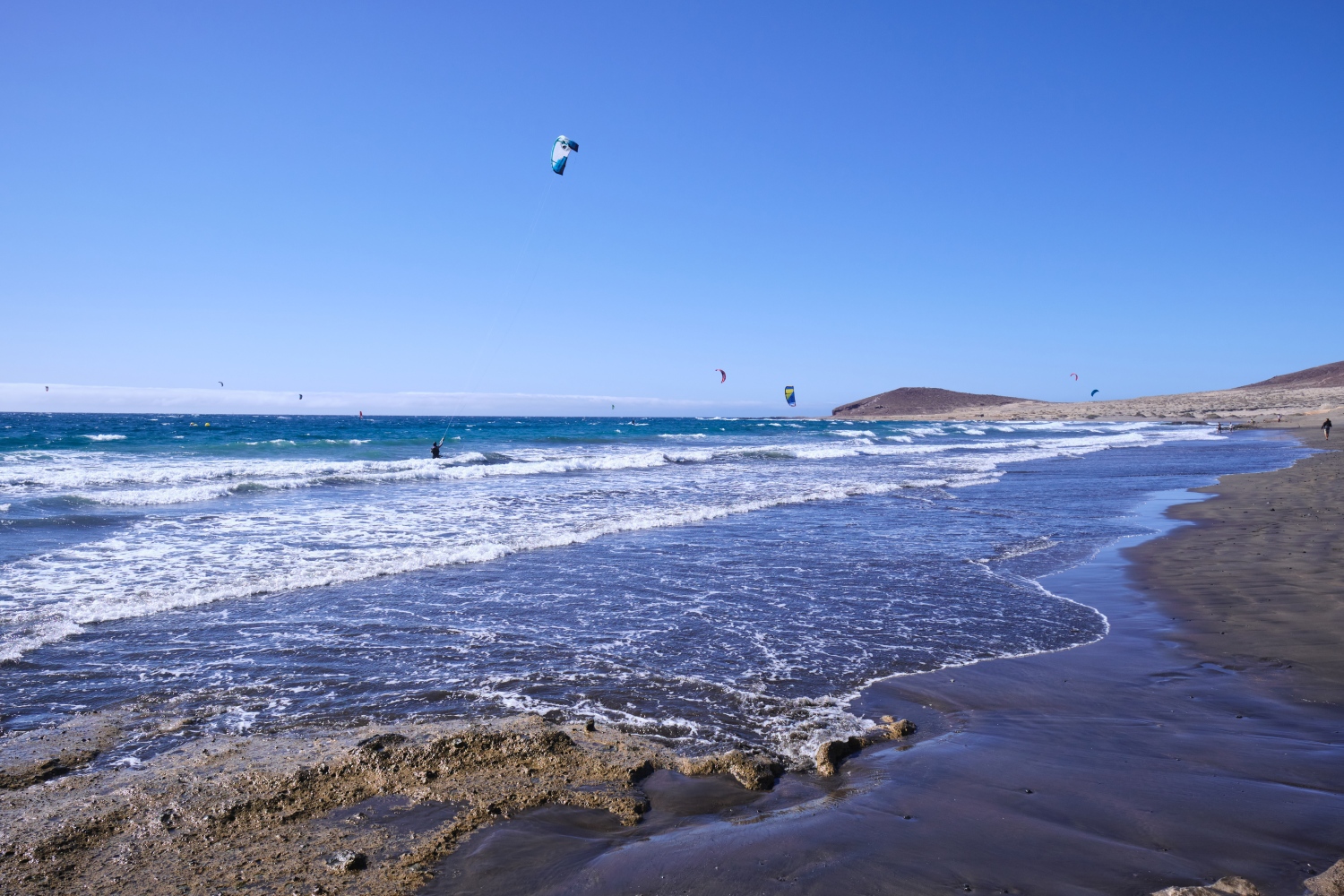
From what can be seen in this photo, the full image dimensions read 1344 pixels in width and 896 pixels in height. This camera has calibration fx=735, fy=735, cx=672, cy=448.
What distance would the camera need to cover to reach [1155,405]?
93.0 metres

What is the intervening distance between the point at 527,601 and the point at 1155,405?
106 metres

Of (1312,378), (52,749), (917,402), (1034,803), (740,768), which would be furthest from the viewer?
(917,402)

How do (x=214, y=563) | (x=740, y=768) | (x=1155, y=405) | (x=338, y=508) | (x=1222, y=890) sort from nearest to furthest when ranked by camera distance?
1. (x=1222, y=890)
2. (x=740, y=768)
3. (x=214, y=563)
4. (x=338, y=508)
5. (x=1155, y=405)

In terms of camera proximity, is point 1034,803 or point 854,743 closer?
point 1034,803

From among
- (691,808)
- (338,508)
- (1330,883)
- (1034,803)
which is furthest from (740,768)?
(338,508)

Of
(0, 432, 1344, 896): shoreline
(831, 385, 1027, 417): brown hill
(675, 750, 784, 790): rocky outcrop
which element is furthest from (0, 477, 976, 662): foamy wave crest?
(831, 385, 1027, 417): brown hill

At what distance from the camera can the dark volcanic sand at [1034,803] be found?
2.72 m

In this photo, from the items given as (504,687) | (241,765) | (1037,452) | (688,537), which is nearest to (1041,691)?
(504,687)

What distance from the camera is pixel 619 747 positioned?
12.9 ft

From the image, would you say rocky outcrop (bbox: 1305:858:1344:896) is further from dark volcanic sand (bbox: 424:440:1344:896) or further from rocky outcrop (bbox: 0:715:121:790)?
rocky outcrop (bbox: 0:715:121:790)

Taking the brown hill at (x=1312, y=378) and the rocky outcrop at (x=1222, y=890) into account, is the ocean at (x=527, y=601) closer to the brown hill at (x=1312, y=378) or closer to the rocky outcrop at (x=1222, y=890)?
the rocky outcrop at (x=1222, y=890)

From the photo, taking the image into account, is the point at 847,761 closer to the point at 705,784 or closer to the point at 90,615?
the point at 705,784

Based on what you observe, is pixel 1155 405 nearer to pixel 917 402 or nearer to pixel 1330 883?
pixel 917 402

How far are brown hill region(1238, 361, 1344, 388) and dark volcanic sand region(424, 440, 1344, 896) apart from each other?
120 metres
